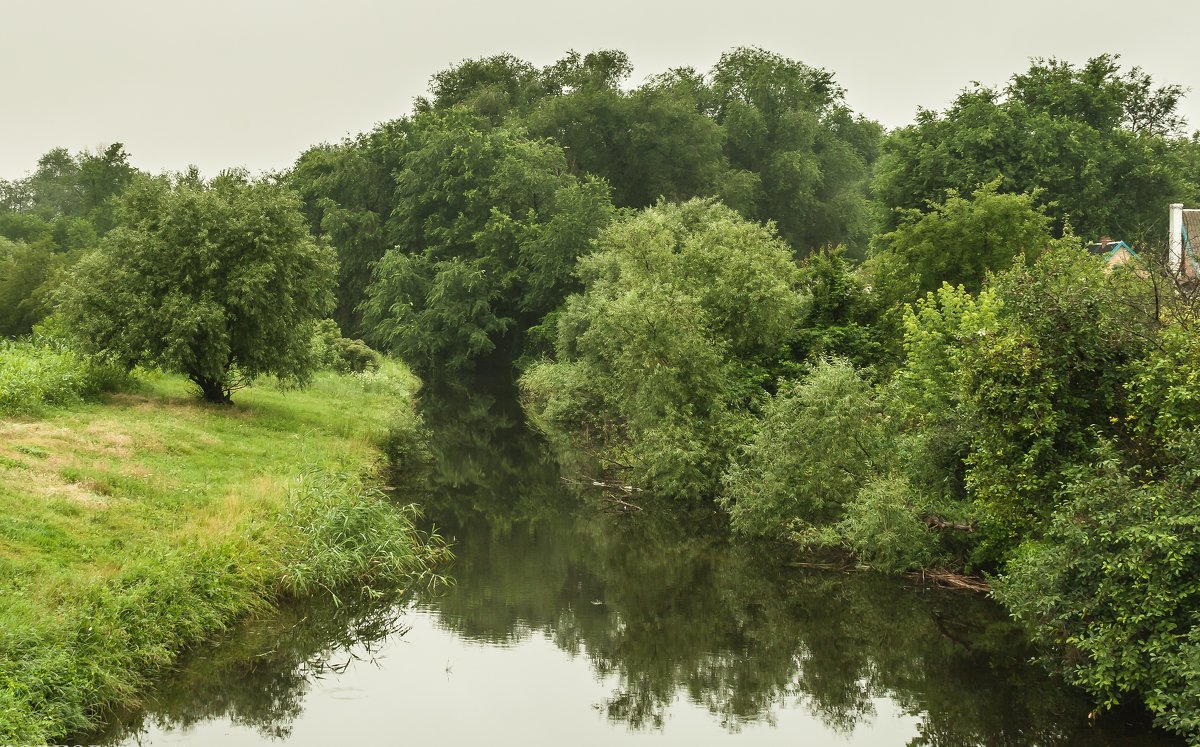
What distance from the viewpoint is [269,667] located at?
17797 mm

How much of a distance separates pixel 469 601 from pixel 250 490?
230 inches

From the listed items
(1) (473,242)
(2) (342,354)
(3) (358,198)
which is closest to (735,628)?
(2) (342,354)

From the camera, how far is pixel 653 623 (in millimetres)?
21234

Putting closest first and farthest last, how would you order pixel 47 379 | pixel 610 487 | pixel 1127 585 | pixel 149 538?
pixel 1127 585, pixel 149 538, pixel 47 379, pixel 610 487

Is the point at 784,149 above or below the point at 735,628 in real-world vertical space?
above

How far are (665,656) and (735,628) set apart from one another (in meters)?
2.11

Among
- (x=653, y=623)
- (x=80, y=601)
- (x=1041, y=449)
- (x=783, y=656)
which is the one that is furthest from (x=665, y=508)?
(x=80, y=601)

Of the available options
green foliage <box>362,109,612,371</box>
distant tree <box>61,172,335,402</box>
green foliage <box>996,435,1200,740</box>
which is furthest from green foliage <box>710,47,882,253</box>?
green foliage <box>996,435,1200,740</box>

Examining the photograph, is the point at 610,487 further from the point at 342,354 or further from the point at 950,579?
the point at 342,354

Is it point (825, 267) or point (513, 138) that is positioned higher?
point (513, 138)

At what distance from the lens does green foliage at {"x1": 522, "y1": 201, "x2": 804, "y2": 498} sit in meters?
30.0

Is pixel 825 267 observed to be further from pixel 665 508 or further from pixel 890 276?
pixel 665 508

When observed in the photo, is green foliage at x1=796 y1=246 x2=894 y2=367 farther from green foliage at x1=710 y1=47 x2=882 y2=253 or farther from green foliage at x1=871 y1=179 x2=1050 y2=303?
green foliage at x1=710 y1=47 x2=882 y2=253

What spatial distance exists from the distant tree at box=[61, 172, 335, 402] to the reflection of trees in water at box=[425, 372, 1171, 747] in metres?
9.02
